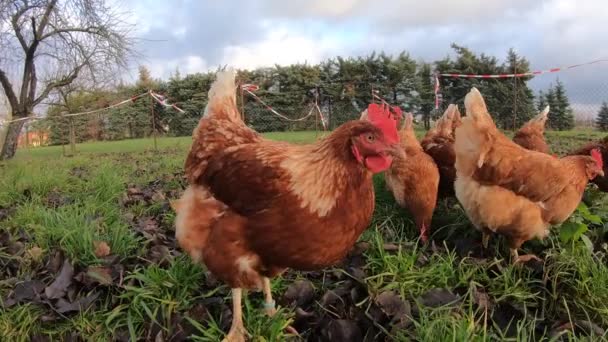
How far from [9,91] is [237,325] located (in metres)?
19.3

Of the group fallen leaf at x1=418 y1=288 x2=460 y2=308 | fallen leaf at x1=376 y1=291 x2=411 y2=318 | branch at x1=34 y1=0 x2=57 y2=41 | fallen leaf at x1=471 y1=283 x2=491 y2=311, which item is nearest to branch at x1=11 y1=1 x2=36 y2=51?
branch at x1=34 y1=0 x2=57 y2=41

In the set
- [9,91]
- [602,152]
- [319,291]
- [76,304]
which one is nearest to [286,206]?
[319,291]

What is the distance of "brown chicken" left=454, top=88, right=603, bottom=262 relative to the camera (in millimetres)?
3092

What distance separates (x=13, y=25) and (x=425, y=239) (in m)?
18.5

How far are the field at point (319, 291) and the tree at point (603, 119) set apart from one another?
13.8 meters

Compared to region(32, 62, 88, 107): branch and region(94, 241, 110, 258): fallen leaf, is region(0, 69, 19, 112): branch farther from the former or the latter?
region(94, 241, 110, 258): fallen leaf

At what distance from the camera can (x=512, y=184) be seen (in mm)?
3264

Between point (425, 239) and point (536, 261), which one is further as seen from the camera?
point (425, 239)

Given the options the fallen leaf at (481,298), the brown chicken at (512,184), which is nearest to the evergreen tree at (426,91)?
the brown chicken at (512,184)

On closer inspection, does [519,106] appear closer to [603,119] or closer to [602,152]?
[603,119]

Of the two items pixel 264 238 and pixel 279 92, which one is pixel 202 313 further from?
pixel 279 92

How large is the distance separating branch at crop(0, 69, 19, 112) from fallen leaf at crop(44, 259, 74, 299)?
18125mm

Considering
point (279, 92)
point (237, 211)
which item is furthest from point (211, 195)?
Answer: point (279, 92)

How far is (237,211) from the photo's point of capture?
2.10 meters
